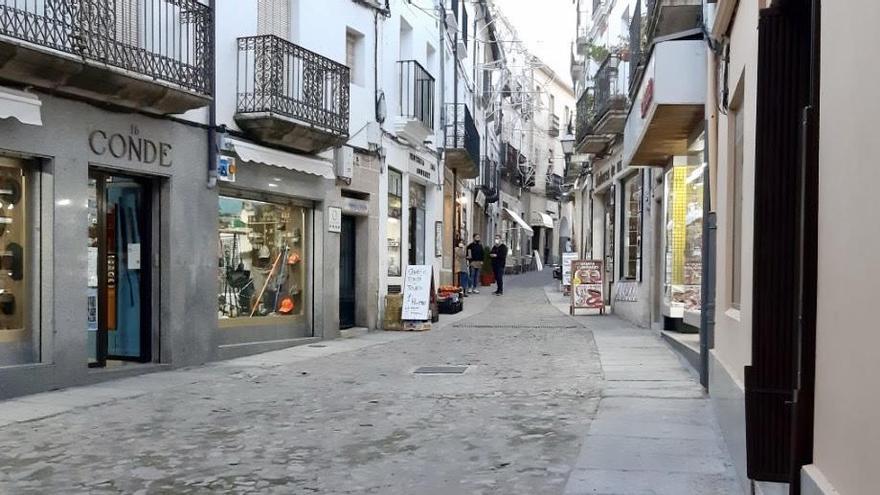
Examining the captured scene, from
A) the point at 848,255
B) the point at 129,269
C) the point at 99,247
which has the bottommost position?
the point at 129,269

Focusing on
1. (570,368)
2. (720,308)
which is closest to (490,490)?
(720,308)

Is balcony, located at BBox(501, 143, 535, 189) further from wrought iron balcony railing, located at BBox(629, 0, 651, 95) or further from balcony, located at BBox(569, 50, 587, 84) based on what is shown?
wrought iron balcony railing, located at BBox(629, 0, 651, 95)

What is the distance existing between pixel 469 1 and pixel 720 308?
2338cm

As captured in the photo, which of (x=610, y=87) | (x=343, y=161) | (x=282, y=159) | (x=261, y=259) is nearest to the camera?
(x=282, y=159)

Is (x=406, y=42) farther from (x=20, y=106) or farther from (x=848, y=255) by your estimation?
(x=848, y=255)

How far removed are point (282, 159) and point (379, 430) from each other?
653 cm

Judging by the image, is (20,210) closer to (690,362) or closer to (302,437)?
(302,437)

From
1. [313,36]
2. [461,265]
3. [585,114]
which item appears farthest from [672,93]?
[461,265]

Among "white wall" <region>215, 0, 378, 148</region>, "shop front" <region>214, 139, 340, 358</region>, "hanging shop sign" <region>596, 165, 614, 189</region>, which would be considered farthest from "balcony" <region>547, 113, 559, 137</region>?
"shop front" <region>214, 139, 340, 358</region>

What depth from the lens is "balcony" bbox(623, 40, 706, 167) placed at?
9398 mm

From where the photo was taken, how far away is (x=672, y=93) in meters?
9.50

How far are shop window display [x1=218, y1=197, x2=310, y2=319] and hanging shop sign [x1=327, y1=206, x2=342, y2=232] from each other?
1.33ft

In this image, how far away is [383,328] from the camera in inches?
658

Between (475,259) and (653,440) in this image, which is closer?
(653,440)
